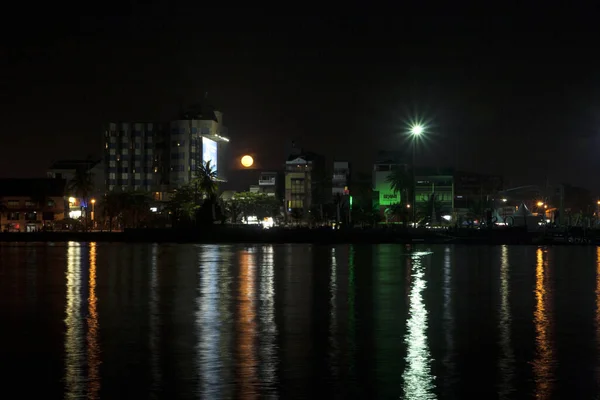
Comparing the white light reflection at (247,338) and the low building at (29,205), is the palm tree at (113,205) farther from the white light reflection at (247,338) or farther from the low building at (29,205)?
the white light reflection at (247,338)

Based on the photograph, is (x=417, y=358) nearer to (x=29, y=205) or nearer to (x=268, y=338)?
(x=268, y=338)

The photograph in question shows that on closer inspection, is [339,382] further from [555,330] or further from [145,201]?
[145,201]

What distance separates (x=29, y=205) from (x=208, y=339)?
167m

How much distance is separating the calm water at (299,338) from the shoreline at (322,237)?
65575 millimetres

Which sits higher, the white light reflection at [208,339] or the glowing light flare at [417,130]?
the glowing light flare at [417,130]

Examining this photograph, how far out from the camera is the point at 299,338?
68.2 ft

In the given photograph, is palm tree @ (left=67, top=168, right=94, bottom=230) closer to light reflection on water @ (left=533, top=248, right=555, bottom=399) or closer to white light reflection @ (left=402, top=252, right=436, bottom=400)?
light reflection on water @ (left=533, top=248, right=555, bottom=399)

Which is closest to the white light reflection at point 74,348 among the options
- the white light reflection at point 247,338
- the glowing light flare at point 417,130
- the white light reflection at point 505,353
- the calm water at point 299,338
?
the calm water at point 299,338

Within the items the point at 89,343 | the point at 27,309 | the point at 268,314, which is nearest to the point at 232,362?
the point at 89,343

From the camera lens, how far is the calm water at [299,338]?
15180 mm

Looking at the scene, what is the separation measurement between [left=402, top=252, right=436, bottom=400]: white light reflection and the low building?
519ft

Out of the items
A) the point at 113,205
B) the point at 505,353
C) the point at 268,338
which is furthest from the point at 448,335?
the point at 113,205

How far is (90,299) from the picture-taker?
99.8 ft

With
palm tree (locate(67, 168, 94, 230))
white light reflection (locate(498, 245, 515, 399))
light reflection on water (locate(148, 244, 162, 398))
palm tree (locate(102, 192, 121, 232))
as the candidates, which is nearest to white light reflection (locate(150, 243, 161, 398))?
light reflection on water (locate(148, 244, 162, 398))
